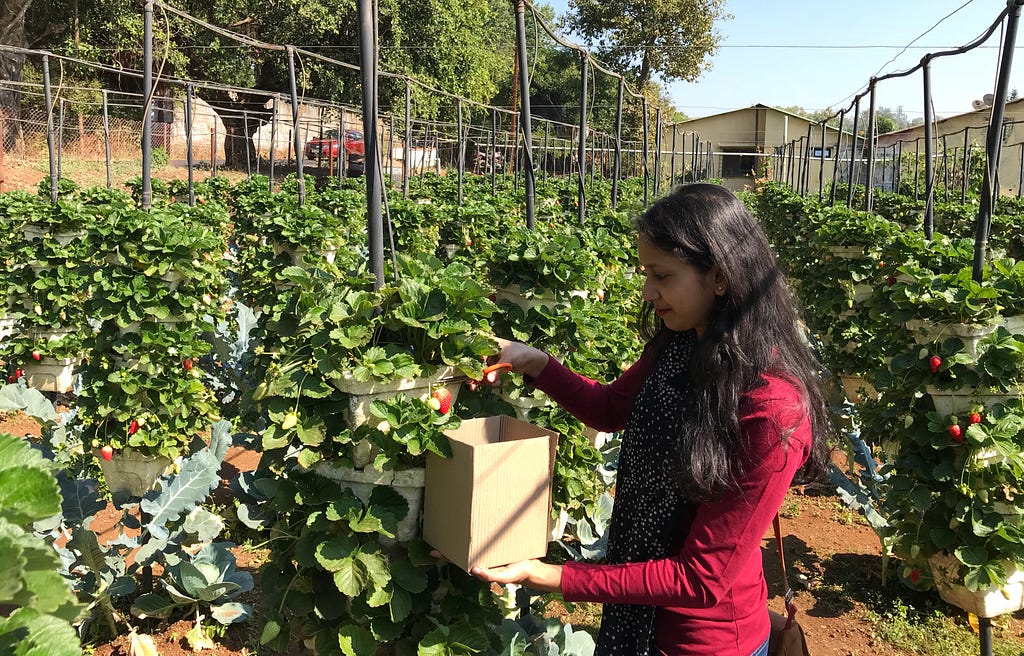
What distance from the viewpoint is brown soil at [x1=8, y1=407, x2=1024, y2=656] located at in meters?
3.54

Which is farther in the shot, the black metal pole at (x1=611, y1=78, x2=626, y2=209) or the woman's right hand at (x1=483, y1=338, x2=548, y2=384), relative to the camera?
the black metal pole at (x1=611, y1=78, x2=626, y2=209)

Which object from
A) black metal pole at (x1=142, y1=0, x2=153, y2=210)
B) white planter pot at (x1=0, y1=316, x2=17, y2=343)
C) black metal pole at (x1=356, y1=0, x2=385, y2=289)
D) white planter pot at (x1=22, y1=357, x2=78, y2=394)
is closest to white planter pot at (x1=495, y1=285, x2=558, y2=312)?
black metal pole at (x1=356, y1=0, x2=385, y2=289)

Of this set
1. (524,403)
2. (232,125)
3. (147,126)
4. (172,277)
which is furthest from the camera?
(232,125)

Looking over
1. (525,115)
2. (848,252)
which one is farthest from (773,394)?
(848,252)

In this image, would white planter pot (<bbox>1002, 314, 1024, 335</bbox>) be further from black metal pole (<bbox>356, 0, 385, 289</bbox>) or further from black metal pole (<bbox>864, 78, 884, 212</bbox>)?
black metal pole (<bbox>864, 78, 884, 212</bbox>)

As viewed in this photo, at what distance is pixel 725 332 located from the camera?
5.59 ft

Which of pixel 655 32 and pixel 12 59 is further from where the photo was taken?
pixel 655 32

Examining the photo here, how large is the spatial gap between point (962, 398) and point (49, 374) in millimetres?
6372

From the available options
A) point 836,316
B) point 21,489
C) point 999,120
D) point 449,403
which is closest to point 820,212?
point 836,316

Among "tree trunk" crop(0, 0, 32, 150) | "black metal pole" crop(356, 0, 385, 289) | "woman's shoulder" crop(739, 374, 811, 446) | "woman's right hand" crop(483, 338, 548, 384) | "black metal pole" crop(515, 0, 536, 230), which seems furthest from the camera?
"tree trunk" crop(0, 0, 32, 150)

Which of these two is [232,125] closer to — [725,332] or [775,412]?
[725,332]

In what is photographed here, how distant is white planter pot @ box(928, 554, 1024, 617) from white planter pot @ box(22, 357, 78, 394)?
6.10 meters

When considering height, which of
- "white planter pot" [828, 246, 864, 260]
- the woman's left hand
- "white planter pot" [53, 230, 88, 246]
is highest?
"white planter pot" [53, 230, 88, 246]

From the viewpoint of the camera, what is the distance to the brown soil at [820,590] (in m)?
3.54
